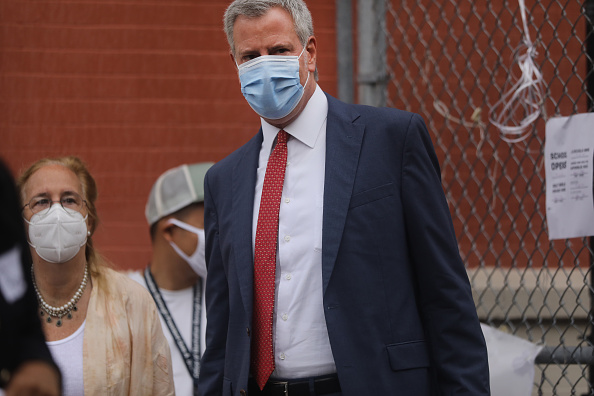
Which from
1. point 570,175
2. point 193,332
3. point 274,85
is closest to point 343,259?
point 274,85

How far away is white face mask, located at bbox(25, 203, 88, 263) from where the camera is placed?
2.91m

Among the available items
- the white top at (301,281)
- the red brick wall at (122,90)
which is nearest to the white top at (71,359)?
the white top at (301,281)

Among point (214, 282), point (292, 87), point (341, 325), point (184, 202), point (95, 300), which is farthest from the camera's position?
point (184, 202)

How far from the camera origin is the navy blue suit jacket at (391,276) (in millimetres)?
2322

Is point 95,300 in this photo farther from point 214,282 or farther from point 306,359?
point 306,359

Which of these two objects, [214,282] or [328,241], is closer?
[328,241]

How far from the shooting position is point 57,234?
2.91 m

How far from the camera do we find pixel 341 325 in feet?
7.59

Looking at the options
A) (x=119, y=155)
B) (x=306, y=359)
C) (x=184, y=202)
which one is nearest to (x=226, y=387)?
(x=306, y=359)

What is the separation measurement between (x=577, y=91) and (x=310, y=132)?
→ 2752 mm

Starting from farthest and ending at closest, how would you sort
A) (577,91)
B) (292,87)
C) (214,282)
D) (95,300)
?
(577,91) < (95,300) < (214,282) < (292,87)

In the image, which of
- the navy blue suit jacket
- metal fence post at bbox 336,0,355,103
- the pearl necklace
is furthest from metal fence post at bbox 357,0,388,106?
the pearl necklace

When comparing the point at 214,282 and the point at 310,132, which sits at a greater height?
the point at 310,132

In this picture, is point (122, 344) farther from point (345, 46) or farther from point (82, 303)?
point (345, 46)
